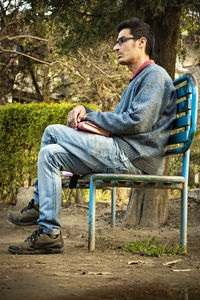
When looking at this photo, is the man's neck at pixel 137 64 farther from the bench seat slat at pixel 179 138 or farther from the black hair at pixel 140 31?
the bench seat slat at pixel 179 138

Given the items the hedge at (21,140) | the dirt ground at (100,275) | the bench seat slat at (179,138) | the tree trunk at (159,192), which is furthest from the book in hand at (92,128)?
the hedge at (21,140)

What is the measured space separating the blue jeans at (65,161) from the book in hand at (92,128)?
0.04 meters

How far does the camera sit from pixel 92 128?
321 cm

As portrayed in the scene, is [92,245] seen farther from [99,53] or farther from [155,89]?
[99,53]

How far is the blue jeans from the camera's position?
120 inches

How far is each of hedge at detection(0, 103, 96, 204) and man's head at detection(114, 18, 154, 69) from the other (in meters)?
3.74

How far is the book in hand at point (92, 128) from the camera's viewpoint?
126 inches

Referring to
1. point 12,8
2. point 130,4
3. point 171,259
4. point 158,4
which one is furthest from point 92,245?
point 12,8

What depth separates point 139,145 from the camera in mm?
3213

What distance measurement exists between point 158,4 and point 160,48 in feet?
3.53

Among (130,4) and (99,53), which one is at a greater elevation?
(99,53)

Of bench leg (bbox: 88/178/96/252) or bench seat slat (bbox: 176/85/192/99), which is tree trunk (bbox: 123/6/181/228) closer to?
bench seat slat (bbox: 176/85/192/99)

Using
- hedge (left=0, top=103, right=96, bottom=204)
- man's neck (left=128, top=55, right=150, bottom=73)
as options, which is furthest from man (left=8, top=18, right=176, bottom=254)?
hedge (left=0, top=103, right=96, bottom=204)

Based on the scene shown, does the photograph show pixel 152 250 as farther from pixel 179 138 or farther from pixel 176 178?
pixel 179 138
